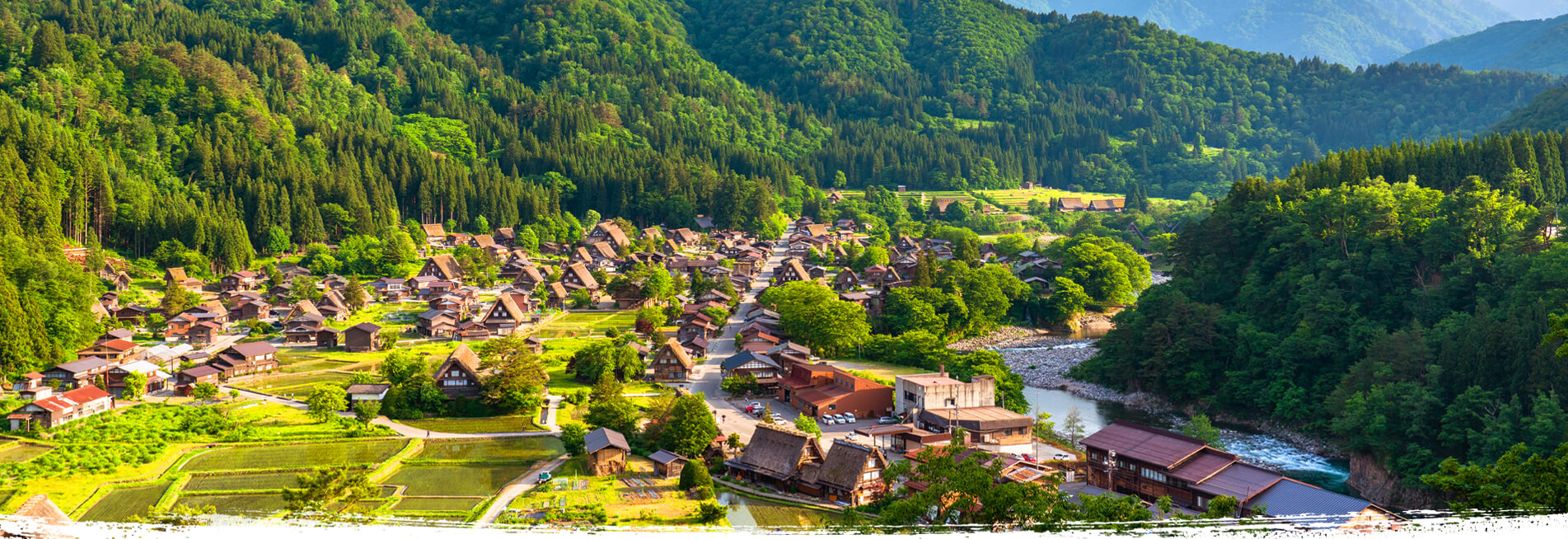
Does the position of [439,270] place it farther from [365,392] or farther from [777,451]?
[777,451]

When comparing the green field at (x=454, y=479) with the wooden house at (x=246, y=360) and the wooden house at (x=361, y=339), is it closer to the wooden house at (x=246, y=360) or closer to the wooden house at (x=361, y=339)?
the wooden house at (x=246, y=360)

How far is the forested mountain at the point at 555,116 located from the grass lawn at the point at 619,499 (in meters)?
27.5

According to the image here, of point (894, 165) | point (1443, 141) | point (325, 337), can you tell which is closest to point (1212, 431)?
point (1443, 141)

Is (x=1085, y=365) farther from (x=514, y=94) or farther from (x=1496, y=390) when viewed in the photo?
(x=514, y=94)

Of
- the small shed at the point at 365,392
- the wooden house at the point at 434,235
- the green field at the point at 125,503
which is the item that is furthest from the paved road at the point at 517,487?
the wooden house at the point at 434,235

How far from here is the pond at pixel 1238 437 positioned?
3741 centimetres

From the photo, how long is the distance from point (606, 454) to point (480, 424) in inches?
345

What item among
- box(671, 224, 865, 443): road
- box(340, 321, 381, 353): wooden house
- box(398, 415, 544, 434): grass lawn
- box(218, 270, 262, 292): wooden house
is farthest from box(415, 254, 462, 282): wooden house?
box(398, 415, 544, 434): grass lawn

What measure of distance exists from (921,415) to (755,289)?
125ft

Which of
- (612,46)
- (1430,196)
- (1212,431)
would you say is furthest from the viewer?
(612,46)

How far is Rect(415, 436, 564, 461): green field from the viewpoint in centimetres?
3562

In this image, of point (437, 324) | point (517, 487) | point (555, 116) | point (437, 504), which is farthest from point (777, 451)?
point (555, 116)

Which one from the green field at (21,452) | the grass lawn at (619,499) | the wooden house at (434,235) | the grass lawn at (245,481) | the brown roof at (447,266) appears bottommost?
the grass lawn at (619,499)

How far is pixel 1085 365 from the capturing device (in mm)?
53875
